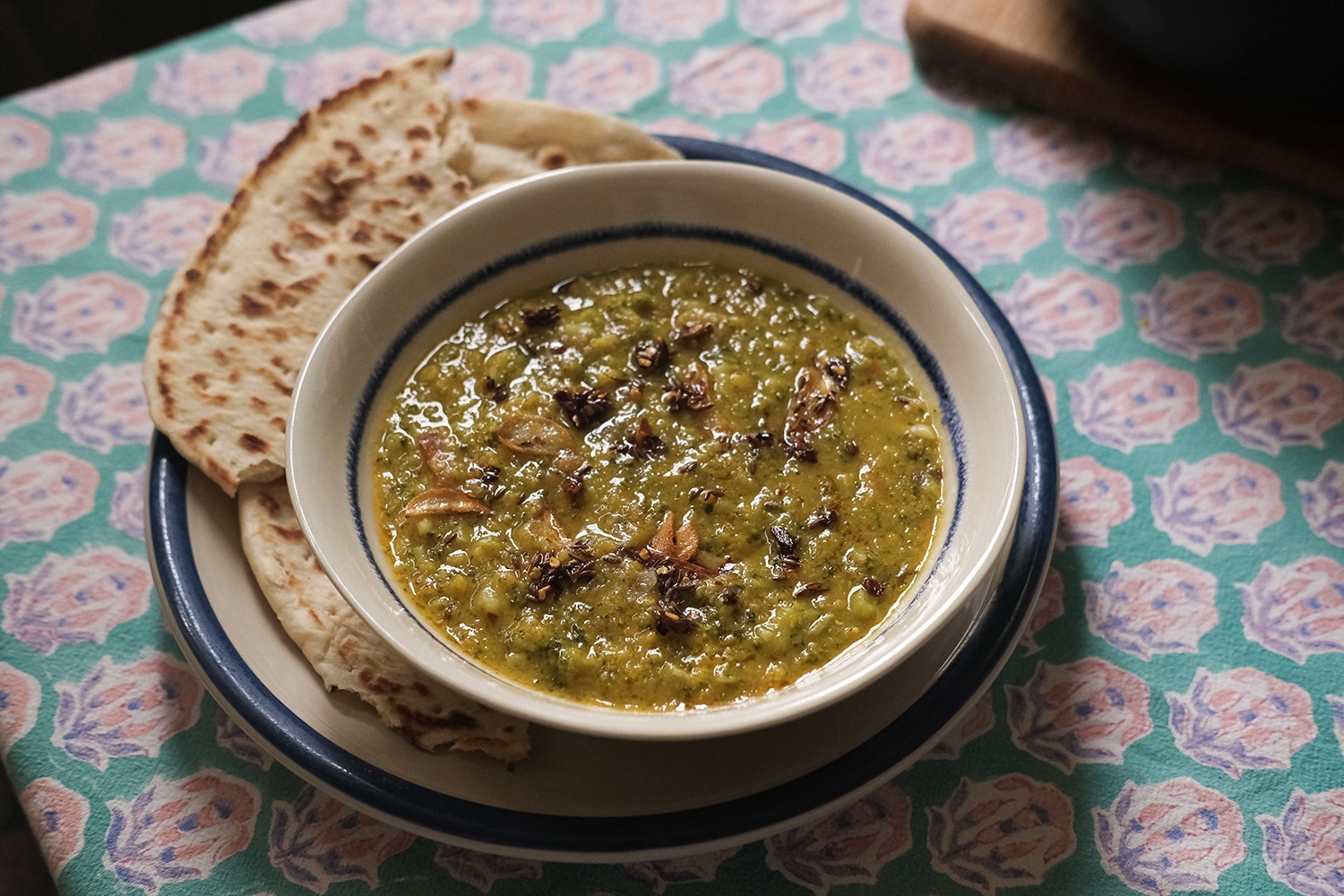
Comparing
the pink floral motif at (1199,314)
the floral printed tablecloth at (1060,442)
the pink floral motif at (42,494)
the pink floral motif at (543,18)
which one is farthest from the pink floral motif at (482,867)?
the pink floral motif at (543,18)

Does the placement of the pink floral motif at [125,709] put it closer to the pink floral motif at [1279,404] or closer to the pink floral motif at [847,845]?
the pink floral motif at [847,845]

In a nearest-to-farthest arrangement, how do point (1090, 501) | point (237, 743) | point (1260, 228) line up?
point (237, 743) → point (1090, 501) → point (1260, 228)

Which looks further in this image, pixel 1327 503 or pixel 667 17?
pixel 667 17

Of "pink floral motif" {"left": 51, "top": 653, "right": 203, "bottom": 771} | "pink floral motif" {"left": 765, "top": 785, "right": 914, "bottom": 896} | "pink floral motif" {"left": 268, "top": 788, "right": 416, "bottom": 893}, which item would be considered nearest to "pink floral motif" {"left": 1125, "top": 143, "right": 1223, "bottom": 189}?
"pink floral motif" {"left": 765, "top": 785, "right": 914, "bottom": 896}

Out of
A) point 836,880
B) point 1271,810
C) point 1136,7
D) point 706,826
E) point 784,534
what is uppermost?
point 1136,7

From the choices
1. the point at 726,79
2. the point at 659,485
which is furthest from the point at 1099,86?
the point at 659,485

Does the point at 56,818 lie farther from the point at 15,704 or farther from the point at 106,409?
the point at 106,409

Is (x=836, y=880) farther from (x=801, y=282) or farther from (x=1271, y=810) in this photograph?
(x=801, y=282)

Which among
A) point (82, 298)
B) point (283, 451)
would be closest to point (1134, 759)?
point (283, 451)
